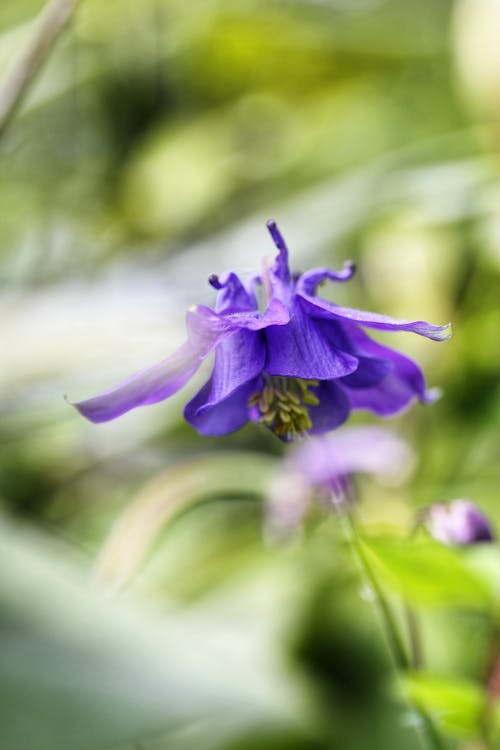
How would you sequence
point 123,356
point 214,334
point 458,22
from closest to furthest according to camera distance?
point 214,334 → point 123,356 → point 458,22

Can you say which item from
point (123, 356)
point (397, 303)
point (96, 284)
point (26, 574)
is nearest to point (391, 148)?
point (397, 303)

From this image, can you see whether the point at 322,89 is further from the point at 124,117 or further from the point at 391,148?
the point at 124,117

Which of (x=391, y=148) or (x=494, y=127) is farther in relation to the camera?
(x=391, y=148)

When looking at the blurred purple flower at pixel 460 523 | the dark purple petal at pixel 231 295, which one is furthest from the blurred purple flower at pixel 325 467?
the dark purple petal at pixel 231 295

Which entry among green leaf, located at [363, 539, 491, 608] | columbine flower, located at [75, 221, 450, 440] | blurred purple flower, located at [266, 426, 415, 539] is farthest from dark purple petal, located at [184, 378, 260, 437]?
blurred purple flower, located at [266, 426, 415, 539]

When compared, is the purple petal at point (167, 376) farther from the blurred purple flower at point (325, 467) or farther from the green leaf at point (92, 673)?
the blurred purple flower at point (325, 467)

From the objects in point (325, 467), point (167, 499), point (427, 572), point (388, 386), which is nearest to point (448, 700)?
point (427, 572)

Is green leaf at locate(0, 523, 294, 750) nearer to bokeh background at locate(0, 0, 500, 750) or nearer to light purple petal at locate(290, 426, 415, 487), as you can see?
bokeh background at locate(0, 0, 500, 750)
